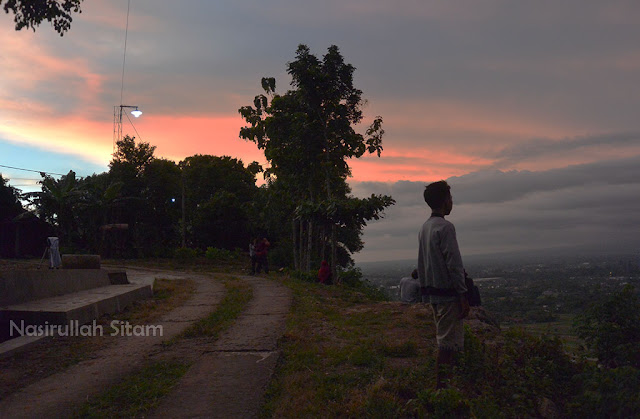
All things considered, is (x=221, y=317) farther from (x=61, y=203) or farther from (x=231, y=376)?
(x=61, y=203)

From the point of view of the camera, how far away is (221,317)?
28.8ft

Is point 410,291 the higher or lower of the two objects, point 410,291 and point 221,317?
the higher

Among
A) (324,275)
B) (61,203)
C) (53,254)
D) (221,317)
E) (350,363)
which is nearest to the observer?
(350,363)

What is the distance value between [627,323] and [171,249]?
107ft

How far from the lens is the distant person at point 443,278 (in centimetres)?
404

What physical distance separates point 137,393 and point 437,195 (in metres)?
Result: 3.36

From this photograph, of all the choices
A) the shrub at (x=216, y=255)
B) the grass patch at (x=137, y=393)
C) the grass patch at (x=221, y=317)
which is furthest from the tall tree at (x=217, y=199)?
the grass patch at (x=137, y=393)

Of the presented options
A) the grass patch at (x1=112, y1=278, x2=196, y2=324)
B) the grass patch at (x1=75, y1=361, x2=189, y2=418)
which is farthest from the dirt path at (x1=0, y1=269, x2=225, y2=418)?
the grass patch at (x1=112, y1=278, x2=196, y2=324)

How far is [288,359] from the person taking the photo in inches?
222

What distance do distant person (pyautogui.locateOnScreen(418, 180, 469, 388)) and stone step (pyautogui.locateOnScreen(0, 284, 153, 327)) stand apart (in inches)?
239

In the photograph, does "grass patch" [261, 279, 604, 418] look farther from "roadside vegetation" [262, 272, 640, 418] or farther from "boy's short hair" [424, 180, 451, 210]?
"boy's short hair" [424, 180, 451, 210]

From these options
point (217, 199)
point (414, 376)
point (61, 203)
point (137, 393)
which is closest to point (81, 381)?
point (137, 393)

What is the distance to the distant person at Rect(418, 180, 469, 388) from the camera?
159 inches

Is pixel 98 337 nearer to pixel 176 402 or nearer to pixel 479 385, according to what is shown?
pixel 176 402
